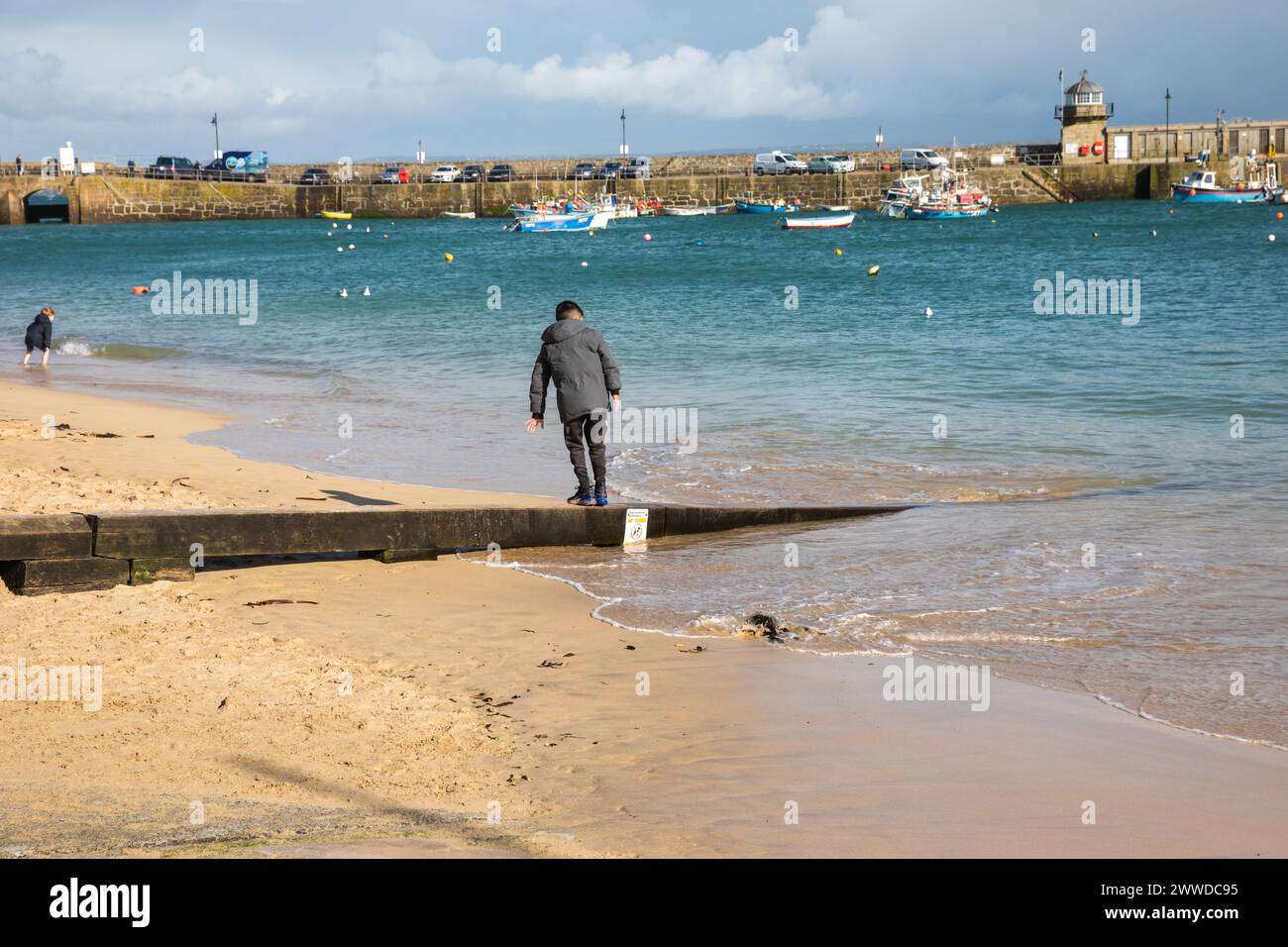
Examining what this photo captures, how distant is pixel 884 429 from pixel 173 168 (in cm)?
9814

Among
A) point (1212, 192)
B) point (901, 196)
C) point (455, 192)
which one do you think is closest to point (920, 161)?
point (901, 196)

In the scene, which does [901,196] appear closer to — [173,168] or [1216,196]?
[1216,196]

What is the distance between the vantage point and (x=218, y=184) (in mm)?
101188

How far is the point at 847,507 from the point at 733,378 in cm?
1027

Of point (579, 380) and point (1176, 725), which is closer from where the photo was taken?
point (1176, 725)

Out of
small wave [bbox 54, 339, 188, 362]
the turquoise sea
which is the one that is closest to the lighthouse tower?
the turquoise sea

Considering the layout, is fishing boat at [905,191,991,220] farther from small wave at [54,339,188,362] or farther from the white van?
small wave at [54,339,188,362]

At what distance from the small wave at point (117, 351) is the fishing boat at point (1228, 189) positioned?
274ft

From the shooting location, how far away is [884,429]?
16.4 m

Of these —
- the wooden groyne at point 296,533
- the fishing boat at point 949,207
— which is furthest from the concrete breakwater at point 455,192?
the wooden groyne at point 296,533

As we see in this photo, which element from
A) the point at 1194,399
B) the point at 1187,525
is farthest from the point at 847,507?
the point at 1194,399

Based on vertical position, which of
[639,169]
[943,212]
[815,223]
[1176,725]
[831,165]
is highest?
[639,169]
